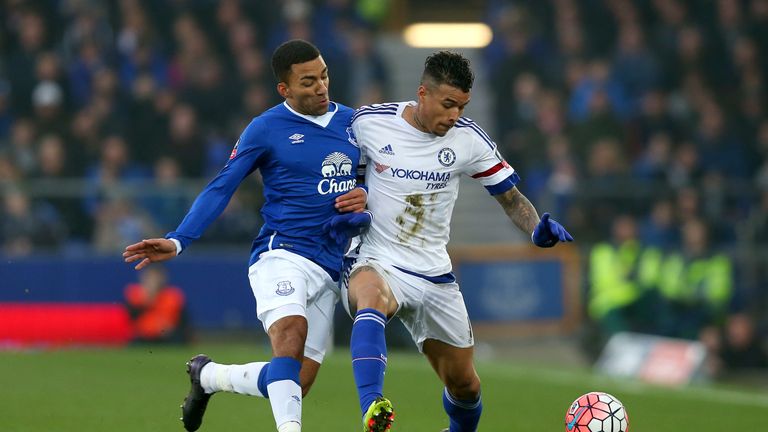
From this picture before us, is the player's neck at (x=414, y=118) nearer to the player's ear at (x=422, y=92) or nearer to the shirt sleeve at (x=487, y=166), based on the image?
the player's ear at (x=422, y=92)

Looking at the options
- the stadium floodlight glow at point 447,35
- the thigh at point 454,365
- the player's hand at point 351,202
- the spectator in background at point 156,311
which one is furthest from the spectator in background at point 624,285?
the stadium floodlight glow at point 447,35

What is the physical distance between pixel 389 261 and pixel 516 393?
5.05 m

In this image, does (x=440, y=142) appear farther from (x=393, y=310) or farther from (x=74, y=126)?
(x=74, y=126)

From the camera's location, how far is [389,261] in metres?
7.67

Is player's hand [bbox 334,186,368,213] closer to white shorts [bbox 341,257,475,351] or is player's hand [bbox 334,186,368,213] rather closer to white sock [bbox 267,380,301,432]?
white shorts [bbox 341,257,475,351]

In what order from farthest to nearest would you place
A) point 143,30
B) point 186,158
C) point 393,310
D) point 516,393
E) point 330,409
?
point 143,30
point 186,158
point 516,393
point 330,409
point 393,310

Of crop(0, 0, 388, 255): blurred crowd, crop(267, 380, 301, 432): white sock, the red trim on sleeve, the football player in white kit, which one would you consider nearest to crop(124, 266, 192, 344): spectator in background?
crop(0, 0, 388, 255): blurred crowd

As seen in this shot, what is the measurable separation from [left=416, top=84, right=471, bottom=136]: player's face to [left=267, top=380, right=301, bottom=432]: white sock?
1.63 metres

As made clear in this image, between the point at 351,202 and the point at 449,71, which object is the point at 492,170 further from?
the point at 351,202

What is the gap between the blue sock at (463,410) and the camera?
8070 millimetres

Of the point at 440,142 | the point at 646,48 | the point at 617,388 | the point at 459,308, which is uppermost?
the point at 646,48

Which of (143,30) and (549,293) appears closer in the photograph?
(549,293)

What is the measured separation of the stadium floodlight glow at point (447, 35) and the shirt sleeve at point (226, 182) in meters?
15.5

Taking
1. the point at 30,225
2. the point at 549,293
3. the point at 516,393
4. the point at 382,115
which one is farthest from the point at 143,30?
the point at 382,115
